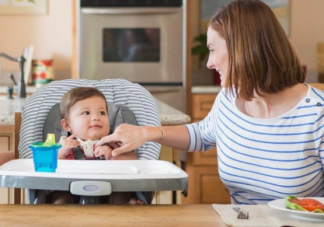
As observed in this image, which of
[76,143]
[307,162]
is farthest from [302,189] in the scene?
[76,143]

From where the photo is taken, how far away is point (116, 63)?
16.0 feet

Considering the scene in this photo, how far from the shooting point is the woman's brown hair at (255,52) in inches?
73.8

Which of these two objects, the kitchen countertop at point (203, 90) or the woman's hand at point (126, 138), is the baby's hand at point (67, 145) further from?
the kitchen countertop at point (203, 90)

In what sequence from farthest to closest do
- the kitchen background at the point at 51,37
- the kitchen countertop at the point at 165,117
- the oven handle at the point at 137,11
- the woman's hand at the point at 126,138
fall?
the kitchen background at the point at 51,37, the oven handle at the point at 137,11, the kitchen countertop at the point at 165,117, the woman's hand at the point at 126,138

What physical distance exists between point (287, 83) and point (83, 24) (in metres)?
3.06

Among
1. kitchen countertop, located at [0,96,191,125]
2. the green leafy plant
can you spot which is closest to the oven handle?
the green leafy plant

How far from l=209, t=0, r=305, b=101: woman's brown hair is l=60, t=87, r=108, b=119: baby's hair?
58 centimetres

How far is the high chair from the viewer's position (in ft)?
7.62

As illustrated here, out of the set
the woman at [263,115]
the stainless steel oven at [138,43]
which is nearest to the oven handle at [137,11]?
the stainless steel oven at [138,43]

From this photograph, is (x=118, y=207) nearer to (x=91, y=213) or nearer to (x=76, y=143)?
(x=91, y=213)

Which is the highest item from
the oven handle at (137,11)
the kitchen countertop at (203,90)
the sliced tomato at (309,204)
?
the oven handle at (137,11)

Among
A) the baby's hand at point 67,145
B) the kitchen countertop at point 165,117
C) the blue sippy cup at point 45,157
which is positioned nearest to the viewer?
the blue sippy cup at point 45,157

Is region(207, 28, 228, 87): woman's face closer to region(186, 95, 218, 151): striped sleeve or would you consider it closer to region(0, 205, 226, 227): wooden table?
region(186, 95, 218, 151): striped sleeve

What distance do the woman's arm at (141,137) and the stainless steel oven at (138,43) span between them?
2.71 m
